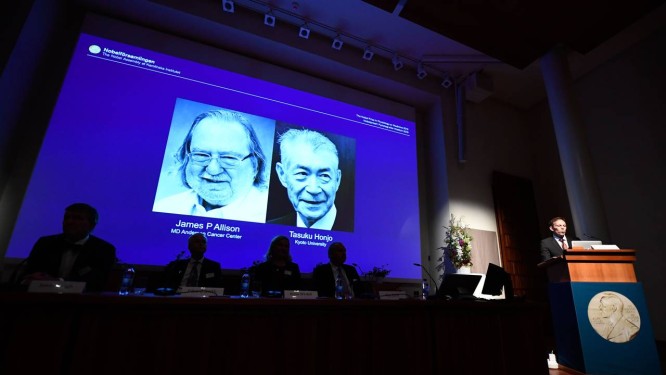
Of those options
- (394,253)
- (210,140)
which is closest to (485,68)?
(394,253)

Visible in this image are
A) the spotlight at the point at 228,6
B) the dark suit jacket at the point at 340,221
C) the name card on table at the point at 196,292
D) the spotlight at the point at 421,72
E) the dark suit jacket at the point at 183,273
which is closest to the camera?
the name card on table at the point at 196,292

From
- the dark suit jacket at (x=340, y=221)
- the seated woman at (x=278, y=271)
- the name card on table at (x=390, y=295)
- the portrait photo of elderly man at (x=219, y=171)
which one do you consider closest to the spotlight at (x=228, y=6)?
the portrait photo of elderly man at (x=219, y=171)

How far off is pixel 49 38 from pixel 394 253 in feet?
15.9

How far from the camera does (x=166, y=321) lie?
1.32 metres

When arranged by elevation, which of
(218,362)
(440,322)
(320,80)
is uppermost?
(320,80)

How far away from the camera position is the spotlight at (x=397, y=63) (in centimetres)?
505

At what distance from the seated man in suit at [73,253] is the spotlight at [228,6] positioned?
3089mm

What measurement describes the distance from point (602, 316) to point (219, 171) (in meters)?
3.65

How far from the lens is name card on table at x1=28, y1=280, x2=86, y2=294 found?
1.28 metres

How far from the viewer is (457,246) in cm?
473

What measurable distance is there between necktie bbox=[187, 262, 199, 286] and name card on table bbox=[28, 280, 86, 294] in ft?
4.35

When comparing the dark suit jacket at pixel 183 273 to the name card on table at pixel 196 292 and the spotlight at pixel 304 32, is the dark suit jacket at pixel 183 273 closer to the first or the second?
the name card on table at pixel 196 292

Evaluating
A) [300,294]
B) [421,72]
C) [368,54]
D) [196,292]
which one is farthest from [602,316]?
[368,54]

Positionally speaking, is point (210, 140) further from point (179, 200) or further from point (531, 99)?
point (531, 99)
